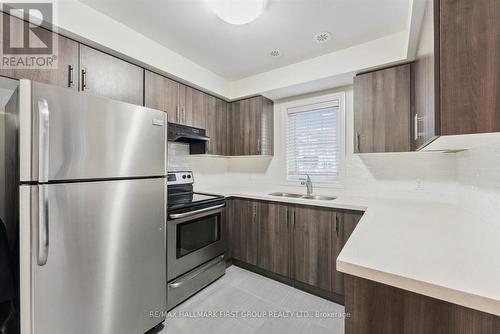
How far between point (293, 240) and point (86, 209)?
179 centimetres

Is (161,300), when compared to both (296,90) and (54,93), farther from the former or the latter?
(296,90)

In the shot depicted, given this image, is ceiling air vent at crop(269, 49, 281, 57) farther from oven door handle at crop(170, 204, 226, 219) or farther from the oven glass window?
the oven glass window

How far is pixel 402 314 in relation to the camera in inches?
28.7

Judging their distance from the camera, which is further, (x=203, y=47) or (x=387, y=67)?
(x=203, y=47)

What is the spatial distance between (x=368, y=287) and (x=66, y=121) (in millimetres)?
1653

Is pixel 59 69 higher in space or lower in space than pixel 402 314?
higher

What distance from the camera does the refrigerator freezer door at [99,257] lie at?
1085 mm

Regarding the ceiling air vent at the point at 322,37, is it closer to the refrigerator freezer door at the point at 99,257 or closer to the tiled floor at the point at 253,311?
the refrigerator freezer door at the point at 99,257

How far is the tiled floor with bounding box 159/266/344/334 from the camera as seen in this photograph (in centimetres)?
167

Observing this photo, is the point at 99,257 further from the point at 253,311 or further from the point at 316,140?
the point at 316,140

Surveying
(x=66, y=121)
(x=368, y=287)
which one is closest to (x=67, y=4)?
(x=66, y=121)

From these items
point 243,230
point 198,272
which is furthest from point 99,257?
point 243,230

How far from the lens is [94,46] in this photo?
5.45 ft

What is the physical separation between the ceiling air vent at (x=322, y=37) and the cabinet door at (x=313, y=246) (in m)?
1.63
